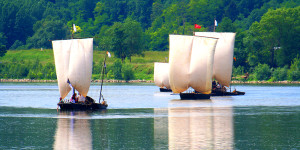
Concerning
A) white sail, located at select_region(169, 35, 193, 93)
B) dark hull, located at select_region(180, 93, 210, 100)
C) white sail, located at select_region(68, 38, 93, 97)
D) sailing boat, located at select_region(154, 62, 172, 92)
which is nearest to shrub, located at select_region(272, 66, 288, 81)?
sailing boat, located at select_region(154, 62, 172, 92)

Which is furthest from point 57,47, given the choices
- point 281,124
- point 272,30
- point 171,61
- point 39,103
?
point 272,30

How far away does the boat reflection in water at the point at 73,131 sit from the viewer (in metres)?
43.4

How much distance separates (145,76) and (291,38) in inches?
1805

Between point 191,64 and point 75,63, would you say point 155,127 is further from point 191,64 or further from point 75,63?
point 191,64

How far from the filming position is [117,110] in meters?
74.9

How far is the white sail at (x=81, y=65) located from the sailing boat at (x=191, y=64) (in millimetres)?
22763

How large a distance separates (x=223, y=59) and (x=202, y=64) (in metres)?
16.3

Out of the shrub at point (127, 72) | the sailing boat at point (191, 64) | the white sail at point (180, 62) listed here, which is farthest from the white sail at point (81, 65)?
the shrub at point (127, 72)

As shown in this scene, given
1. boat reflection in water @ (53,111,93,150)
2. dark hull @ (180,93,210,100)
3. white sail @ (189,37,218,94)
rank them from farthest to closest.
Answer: dark hull @ (180,93,210,100) < white sail @ (189,37,218,94) < boat reflection in water @ (53,111,93,150)

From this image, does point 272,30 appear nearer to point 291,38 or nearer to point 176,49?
point 291,38

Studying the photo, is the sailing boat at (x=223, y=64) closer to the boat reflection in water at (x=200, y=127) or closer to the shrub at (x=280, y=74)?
the boat reflection in water at (x=200, y=127)

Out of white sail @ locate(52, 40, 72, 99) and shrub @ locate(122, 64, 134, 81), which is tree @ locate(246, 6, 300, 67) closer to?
shrub @ locate(122, 64, 134, 81)

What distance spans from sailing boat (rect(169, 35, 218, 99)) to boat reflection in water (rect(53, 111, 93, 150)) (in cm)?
2606

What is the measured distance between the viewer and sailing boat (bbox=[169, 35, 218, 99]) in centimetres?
9275
